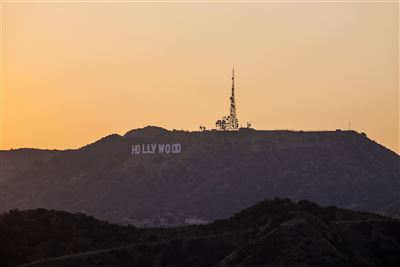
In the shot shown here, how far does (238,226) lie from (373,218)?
21698 millimetres

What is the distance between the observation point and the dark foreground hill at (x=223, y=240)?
5625 inches

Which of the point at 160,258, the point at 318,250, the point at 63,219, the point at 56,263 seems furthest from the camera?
the point at 63,219

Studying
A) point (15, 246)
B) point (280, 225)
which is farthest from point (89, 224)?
point (280, 225)

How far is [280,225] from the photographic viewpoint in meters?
151

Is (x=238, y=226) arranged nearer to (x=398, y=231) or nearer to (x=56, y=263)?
(x=398, y=231)

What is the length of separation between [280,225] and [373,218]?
28.7 metres

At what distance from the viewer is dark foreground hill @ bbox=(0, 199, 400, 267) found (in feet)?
469

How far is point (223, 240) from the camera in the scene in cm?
16675

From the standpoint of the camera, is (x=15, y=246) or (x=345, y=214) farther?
(x=345, y=214)

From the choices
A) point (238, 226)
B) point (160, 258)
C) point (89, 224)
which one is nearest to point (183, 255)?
point (160, 258)

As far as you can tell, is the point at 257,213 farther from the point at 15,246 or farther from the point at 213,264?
the point at 15,246

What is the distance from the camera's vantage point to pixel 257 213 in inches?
7239

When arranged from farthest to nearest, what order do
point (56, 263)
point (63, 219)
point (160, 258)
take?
1. point (63, 219)
2. point (160, 258)
3. point (56, 263)

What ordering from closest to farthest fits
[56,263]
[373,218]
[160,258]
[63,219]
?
[56,263]
[160,258]
[373,218]
[63,219]
